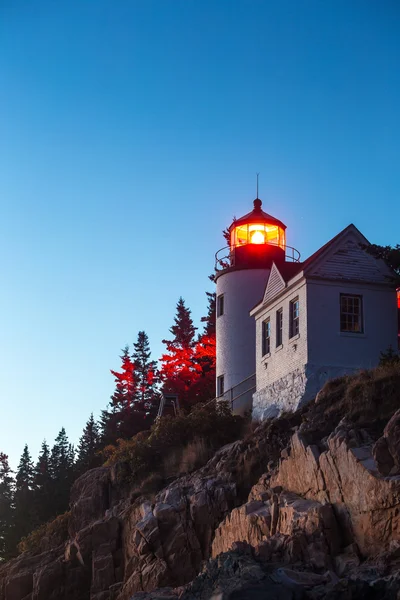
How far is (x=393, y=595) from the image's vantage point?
13961 mm

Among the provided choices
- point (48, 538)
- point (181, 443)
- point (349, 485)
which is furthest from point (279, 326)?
point (349, 485)

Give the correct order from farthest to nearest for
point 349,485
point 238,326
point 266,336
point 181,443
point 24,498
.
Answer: point 24,498 < point 238,326 < point 266,336 < point 181,443 < point 349,485

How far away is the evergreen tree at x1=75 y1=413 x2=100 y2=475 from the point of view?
48.8 meters

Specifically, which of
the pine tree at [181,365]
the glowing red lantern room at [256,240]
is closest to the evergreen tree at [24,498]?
the pine tree at [181,365]

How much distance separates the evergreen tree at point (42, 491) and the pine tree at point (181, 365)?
9.79 m

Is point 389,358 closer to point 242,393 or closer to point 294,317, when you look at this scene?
point 294,317

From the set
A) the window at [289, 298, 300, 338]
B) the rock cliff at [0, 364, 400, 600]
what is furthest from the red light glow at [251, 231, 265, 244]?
the rock cliff at [0, 364, 400, 600]

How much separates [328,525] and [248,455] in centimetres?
817

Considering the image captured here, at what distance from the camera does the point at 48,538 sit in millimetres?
33344

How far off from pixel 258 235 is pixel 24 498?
83.8ft

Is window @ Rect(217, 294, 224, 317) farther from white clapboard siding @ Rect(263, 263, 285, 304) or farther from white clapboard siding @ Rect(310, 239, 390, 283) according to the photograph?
white clapboard siding @ Rect(310, 239, 390, 283)

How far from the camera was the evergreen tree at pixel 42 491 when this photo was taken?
156ft

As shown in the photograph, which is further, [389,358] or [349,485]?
[389,358]

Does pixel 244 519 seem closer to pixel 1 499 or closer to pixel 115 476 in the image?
pixel 115 476
